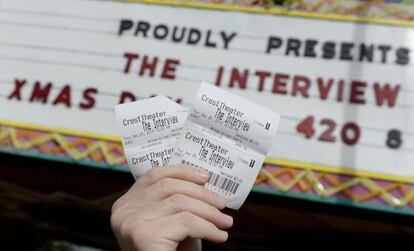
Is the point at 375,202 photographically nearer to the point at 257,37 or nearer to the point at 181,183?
the point at 257,37

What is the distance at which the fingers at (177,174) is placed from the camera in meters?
1.38

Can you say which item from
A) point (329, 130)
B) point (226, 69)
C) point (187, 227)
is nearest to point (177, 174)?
point (187, 227)

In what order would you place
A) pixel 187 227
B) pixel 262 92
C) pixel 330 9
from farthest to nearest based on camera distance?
pixel 330 9, pixel 262 92, pixel 187 227

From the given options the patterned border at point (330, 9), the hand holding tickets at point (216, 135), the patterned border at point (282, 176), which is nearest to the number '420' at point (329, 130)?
the patterned border at point (282, 176)

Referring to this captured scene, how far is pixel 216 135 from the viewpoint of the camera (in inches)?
56.7

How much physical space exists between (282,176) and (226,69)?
39.7 inches

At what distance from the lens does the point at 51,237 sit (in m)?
5.75

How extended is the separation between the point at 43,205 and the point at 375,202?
10.9 ft

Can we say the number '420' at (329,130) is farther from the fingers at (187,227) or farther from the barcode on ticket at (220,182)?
the fingers at (187,227)

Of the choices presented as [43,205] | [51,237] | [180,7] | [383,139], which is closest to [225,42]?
[180,7]

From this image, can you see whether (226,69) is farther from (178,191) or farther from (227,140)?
(178,191)

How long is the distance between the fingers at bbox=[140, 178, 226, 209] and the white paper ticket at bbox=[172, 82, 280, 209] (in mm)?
45

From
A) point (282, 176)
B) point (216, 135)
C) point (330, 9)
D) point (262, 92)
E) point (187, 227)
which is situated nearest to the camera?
point (187, 227)

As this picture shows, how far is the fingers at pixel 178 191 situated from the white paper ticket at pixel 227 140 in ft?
0.15
